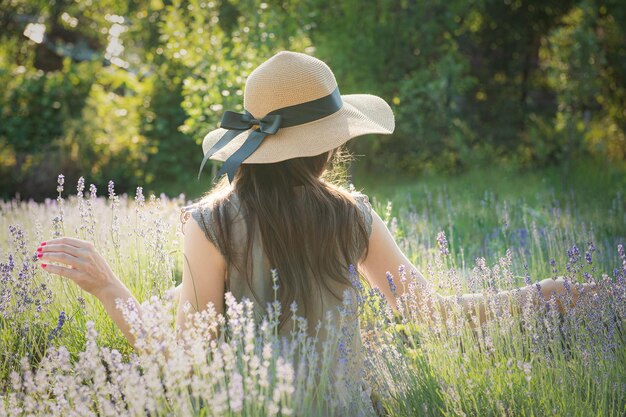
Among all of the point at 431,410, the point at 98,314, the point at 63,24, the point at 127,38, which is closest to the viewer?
the point at 431,410

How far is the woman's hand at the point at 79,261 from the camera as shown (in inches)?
90.7

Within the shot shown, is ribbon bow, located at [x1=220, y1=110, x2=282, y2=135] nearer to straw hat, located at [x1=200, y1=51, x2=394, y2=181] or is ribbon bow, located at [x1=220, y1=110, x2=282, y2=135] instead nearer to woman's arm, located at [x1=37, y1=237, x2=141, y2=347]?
straw hat, located at [x1=200, y1=51, x2=394, y2=181]

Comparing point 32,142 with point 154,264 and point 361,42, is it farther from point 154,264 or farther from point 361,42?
point 154,264

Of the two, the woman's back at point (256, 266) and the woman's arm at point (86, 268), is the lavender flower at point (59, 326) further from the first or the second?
the woman's back at point (256, 266)

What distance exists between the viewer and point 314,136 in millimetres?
2436

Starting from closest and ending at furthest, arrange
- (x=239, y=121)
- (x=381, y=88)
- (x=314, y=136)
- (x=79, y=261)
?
(x=79, y=261) < (x=314, y=136) < (x=239, y=121) < (x=381, y=88)

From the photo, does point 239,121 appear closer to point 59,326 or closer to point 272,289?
point 272,289

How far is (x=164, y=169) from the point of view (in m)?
10.3

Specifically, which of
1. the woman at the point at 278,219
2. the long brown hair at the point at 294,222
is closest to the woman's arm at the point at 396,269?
the woman at the point at 278,219

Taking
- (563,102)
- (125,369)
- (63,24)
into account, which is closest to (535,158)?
(563,102)

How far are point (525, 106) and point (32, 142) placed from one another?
692cm

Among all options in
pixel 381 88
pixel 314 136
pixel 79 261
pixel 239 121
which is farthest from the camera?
pixel 381 88

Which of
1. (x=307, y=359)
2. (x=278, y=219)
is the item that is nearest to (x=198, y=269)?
(x=278, y=219)

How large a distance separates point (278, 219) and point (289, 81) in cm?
48
